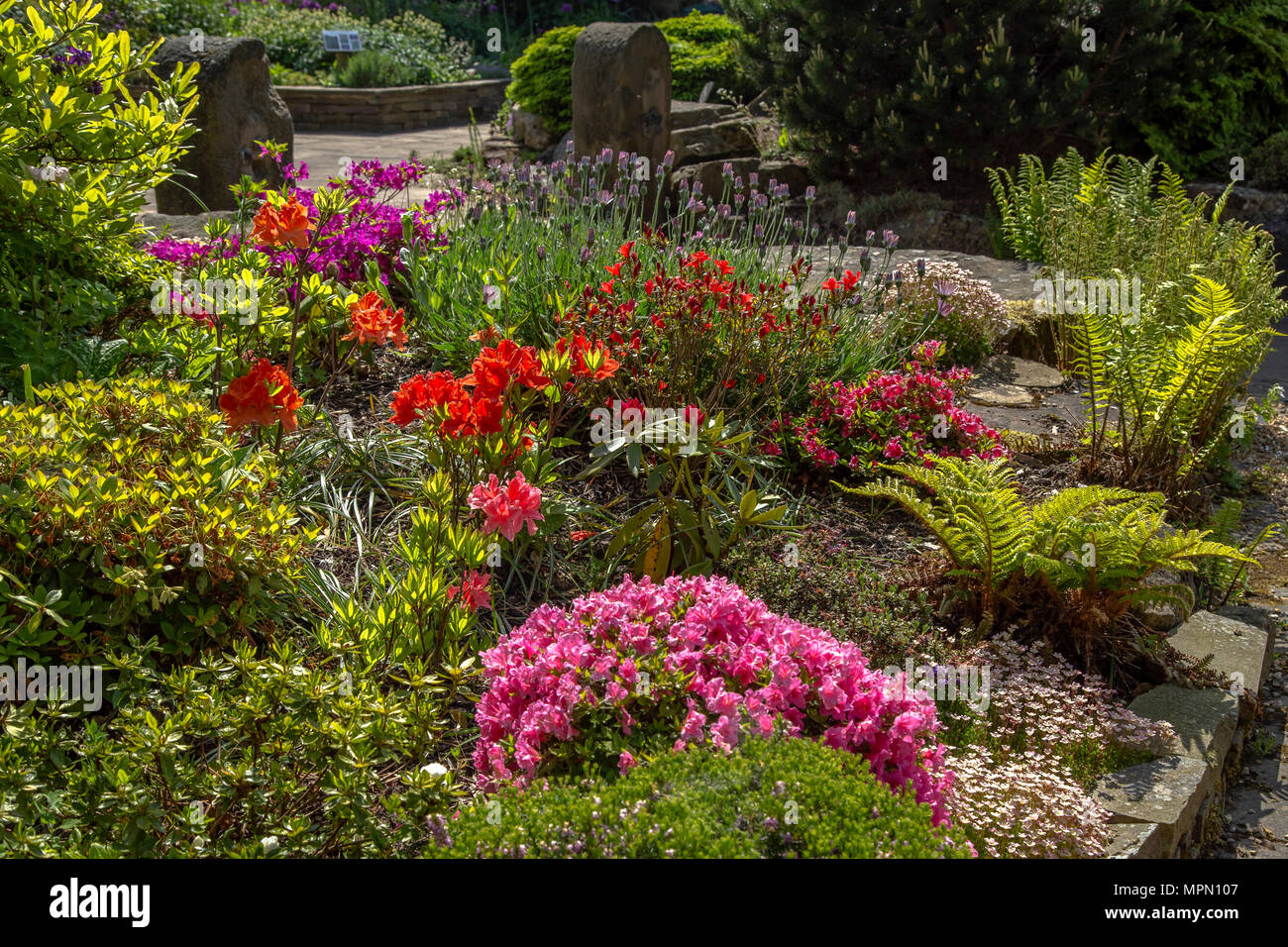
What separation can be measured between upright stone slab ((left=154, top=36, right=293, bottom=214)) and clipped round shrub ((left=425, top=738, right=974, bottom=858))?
20.1 ft

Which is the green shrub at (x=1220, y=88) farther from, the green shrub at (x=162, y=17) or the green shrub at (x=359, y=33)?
the green shrub at (x=162, y=17)

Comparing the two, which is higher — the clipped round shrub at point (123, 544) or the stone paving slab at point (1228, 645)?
the clipped round shrub at point (123, 544)

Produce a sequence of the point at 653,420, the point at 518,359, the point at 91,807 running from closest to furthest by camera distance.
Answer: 1. the point at 91,807
2. the point at 518,359
3. the point at 653,420

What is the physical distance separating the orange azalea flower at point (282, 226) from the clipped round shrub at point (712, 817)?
1945 millimetres

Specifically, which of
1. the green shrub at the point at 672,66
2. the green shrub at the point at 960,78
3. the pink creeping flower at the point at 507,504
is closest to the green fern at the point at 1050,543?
the pink creeping flower at the point at 507,504

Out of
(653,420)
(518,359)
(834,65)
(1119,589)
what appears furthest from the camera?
(834,65)

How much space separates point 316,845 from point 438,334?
2.70 metres

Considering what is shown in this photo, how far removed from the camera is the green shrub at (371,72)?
15.1 metres

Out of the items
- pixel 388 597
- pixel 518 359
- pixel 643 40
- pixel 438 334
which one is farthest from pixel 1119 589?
pixel 643 40

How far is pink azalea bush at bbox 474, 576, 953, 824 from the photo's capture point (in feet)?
7.25

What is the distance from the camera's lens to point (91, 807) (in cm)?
201

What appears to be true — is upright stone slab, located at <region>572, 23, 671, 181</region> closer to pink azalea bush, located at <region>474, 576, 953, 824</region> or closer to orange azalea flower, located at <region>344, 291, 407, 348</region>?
orange azalea flower, located at <region>344, 291, 407, 348</region>

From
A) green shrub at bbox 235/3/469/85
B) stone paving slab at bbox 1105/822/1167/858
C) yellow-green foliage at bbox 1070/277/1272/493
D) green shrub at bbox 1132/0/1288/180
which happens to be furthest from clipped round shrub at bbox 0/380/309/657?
green shrub at bbox 235/3/469/85

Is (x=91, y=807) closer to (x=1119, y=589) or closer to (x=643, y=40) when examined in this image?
(x=1119, y=589)
